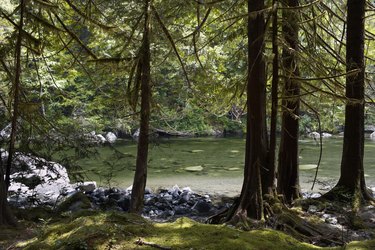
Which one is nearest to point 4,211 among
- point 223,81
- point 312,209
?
point 312,209

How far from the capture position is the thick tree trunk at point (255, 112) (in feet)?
21.5

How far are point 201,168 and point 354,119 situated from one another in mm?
8218

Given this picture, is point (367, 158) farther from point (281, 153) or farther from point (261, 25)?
point (261, 25)

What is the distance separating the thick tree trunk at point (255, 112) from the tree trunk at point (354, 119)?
2.31 metres

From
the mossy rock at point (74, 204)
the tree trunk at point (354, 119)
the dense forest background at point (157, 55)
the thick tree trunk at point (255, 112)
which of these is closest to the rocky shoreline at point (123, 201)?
the mossy rock at point (74, 204)

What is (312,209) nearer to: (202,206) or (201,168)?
(202,206)

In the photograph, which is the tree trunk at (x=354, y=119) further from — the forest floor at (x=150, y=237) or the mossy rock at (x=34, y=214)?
the forest floor at (x=150, y=237)

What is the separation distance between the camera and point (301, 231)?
5.99m

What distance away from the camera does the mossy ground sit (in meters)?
2.24

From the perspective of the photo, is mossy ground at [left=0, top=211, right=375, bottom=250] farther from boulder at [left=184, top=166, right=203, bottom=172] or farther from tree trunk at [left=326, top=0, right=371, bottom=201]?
boulder at [left=184, top=166, right=203, bottom=172]

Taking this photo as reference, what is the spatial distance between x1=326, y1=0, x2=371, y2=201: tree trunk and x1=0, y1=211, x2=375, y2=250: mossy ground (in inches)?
236

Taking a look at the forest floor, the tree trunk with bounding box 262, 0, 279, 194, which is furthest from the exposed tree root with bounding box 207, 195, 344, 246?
the forest floor

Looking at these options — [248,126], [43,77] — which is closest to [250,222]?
[248,126]

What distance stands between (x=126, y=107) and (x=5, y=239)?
413 cm
